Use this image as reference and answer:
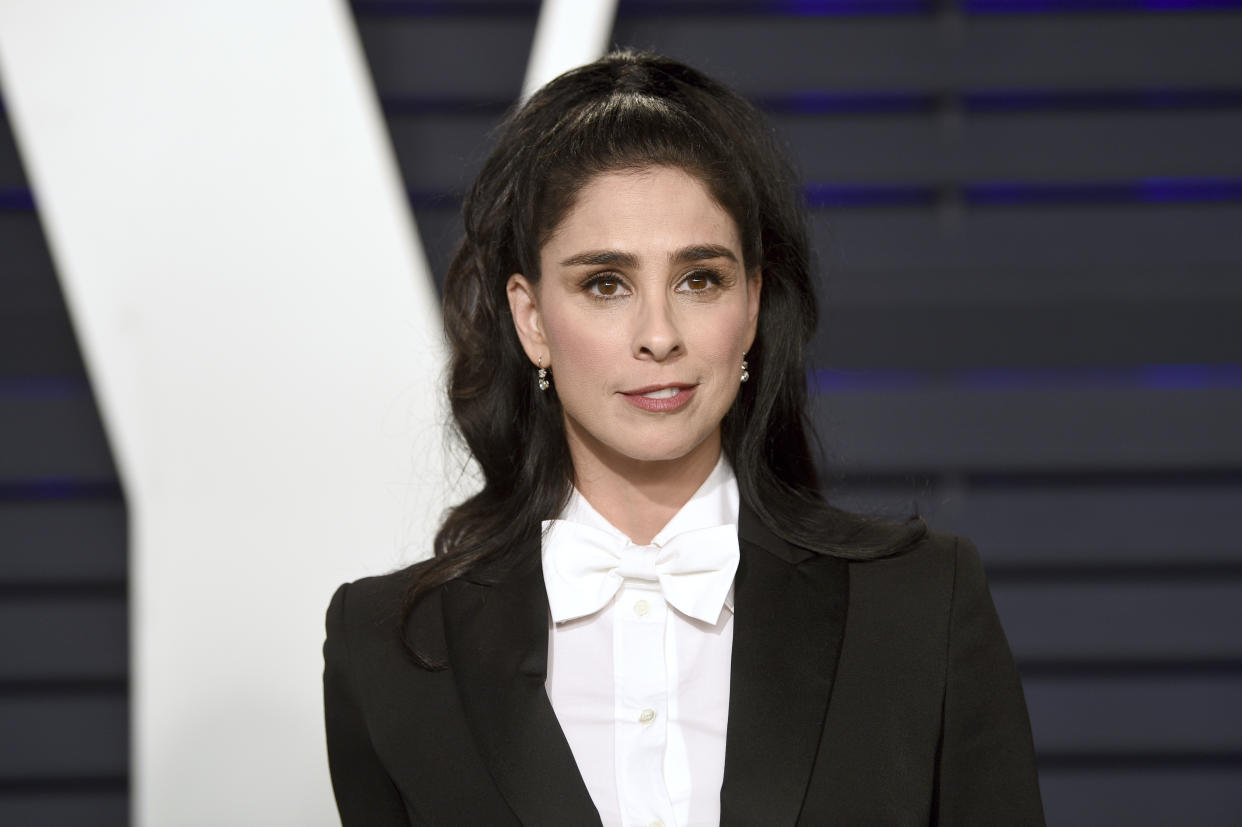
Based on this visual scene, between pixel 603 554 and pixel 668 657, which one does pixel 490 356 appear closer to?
pixel 603 554

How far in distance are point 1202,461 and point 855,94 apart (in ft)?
3.49

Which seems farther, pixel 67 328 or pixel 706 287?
pixel 67 328

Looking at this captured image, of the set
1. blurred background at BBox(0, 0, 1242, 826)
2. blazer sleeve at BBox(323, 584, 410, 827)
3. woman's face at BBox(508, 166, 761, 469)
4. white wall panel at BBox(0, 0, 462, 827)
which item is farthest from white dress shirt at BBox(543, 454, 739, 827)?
blurred background at BBox(0, 0, 1242, 826)

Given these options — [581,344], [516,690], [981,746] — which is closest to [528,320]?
[581,344]

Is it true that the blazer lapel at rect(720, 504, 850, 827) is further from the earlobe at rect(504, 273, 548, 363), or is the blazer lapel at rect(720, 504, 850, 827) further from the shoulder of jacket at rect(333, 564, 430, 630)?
the shoulder of jacket at rect(333, 564, 430, 630)

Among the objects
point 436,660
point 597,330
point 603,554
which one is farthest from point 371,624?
point 597,330

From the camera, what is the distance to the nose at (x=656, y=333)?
1659mm

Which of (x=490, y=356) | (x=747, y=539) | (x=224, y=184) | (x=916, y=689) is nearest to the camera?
(x=916, y=689)

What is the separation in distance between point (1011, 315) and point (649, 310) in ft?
4.59

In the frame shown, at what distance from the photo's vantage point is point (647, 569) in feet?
5.84

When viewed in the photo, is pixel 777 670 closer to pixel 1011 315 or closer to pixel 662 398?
pixel 662 398

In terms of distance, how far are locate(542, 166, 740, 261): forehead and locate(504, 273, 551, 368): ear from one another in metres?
0.13

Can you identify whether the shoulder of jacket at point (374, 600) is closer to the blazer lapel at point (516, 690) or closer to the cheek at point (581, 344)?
the blazer lapel at point (516, 690)

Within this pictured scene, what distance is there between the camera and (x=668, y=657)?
1758mm
